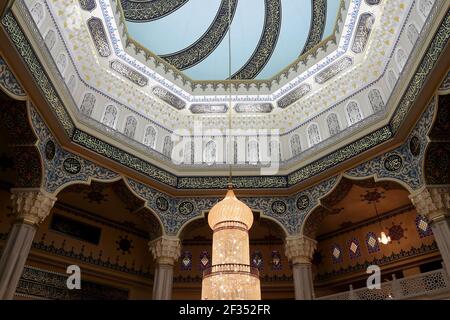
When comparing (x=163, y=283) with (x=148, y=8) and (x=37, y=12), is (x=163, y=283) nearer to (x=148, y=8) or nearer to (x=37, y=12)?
(x=37, y=12)

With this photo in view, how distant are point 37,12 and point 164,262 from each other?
14.1 ft

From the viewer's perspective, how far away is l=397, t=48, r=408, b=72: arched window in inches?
209

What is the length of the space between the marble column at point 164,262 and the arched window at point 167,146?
1682 mm

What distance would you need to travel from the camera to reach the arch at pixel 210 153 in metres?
7.10

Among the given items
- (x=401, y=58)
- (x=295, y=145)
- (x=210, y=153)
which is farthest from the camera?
(x=210, y=153)

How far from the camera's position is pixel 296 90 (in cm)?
698

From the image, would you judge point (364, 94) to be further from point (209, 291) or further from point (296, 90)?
point (209, 291)

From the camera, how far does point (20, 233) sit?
468 centimetres

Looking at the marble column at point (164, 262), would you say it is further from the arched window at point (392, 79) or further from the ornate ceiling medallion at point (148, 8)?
the arched window at point (392, 79)

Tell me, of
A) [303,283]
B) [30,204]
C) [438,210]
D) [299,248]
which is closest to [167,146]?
[30,204]

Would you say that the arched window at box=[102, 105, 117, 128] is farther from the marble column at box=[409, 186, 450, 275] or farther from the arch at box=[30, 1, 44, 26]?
the marble column at box=[409, 186, 450, 275]

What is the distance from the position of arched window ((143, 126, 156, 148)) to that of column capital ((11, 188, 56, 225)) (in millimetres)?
2237

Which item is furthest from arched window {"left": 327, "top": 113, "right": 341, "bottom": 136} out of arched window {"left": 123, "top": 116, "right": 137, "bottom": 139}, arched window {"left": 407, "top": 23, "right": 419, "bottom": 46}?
arched window {"left": 123, "top": 116, "right": 137, "bottom": 139}

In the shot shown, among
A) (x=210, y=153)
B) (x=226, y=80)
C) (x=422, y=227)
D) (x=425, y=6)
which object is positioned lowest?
(x=422, y=227)
